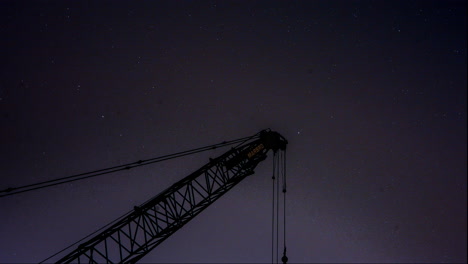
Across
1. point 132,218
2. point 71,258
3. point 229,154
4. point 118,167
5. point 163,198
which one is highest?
point 229,154

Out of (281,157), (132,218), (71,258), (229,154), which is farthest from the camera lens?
(281,157)

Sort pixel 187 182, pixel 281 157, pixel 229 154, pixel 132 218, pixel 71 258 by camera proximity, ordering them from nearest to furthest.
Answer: pixel 71 258 < pixel 132 218 < pixel 187 182 < pixel 229 154 < pixel 281 157

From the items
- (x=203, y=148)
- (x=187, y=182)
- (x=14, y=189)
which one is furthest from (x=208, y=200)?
(x=14, y=189)

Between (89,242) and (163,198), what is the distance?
295 centimetres

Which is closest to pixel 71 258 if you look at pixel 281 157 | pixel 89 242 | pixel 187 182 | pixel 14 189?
pixel 89 242

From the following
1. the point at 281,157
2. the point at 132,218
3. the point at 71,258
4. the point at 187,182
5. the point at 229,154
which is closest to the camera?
the point at 71,258

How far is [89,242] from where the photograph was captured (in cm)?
1201

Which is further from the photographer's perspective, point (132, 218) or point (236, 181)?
point (236, 181)

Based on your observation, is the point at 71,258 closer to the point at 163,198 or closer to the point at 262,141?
the point at 163,198

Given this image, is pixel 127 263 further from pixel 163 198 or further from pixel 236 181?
pixel 236 181

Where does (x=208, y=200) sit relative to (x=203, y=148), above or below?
below

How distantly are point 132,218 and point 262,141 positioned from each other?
6.28 meters

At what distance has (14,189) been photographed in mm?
12180

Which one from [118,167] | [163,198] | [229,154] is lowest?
[163,198]
